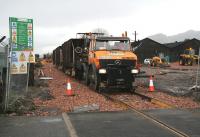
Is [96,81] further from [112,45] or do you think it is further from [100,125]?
[100,125]

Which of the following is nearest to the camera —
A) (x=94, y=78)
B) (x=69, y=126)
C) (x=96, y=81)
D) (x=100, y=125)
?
(x=69, y=126)

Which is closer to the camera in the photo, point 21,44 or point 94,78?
point 21,44

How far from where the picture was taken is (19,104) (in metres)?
13.6

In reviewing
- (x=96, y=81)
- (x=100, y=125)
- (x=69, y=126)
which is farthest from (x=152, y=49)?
(x=69, y=126)

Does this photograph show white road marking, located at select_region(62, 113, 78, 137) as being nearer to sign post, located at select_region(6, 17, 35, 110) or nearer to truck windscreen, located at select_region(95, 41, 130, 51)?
sign post, located at select_region(6, 17, 35, 110)

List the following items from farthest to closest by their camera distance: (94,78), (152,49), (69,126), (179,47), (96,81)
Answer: (152,49) < (179,47) < (94,78) < (96,81) < (69,126)

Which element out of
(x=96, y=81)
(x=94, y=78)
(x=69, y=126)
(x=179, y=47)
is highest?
(x=179, y=47)

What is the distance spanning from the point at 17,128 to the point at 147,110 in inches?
182

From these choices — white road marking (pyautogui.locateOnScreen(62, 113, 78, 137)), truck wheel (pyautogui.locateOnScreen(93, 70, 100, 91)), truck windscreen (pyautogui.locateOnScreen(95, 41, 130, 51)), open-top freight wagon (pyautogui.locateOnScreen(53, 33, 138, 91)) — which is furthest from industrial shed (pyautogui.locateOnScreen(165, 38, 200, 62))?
white road marking (pyautogui.locateOnScreen(62, 113, 78, 137))

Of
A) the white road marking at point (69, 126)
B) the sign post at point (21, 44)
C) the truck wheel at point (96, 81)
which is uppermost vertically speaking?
the sign post at point (21, 44)

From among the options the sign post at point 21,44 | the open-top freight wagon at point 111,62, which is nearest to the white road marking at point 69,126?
the sign post at point 21,44

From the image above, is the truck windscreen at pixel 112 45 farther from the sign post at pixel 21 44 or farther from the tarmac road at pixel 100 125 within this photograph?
the tarmac road at pixel 100 125

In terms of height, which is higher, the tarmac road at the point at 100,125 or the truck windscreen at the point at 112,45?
the truck windscreen at the point at 112,45

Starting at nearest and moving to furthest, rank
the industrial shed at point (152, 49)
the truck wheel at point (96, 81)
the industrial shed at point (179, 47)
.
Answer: the truck wheel at point (96, 81) → the industrial shed at point (179, 47) → the industrial shed at point (152, 49)
